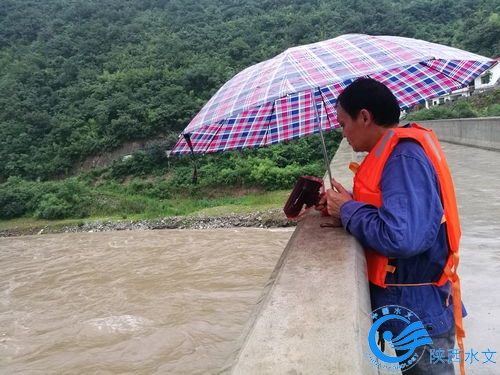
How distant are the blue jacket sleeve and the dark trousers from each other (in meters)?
0.42

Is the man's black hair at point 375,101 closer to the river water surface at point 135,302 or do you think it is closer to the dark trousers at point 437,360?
the dark trousers at point 437,360

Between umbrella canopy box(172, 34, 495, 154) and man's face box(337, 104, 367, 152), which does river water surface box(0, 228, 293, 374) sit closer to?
umbrella canopy box(172, 34, 495, 154)

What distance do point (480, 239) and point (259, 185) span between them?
20781 millimetres

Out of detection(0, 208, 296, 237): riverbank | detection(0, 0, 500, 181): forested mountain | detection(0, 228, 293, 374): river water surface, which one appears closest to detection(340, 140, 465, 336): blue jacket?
detection(0, 228, 293, 374): river water surface

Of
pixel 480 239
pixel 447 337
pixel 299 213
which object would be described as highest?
pixel 299 213

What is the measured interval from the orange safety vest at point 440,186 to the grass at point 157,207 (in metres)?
17.5

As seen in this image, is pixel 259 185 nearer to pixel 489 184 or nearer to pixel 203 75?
pixel 489 184

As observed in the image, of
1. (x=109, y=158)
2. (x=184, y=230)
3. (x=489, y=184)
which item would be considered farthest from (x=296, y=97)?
(x=109, y=158)

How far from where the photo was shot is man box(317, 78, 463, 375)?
1285mm

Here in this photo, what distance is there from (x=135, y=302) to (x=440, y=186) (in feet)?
29.2

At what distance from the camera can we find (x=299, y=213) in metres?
2.14

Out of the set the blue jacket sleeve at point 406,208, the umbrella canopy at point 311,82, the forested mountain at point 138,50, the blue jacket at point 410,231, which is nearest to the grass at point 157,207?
the forested mountain at point 138,50

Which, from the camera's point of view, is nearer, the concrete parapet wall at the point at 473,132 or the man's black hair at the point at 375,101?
the man's black hair at the point at 375,101

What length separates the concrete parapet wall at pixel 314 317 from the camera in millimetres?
1052
